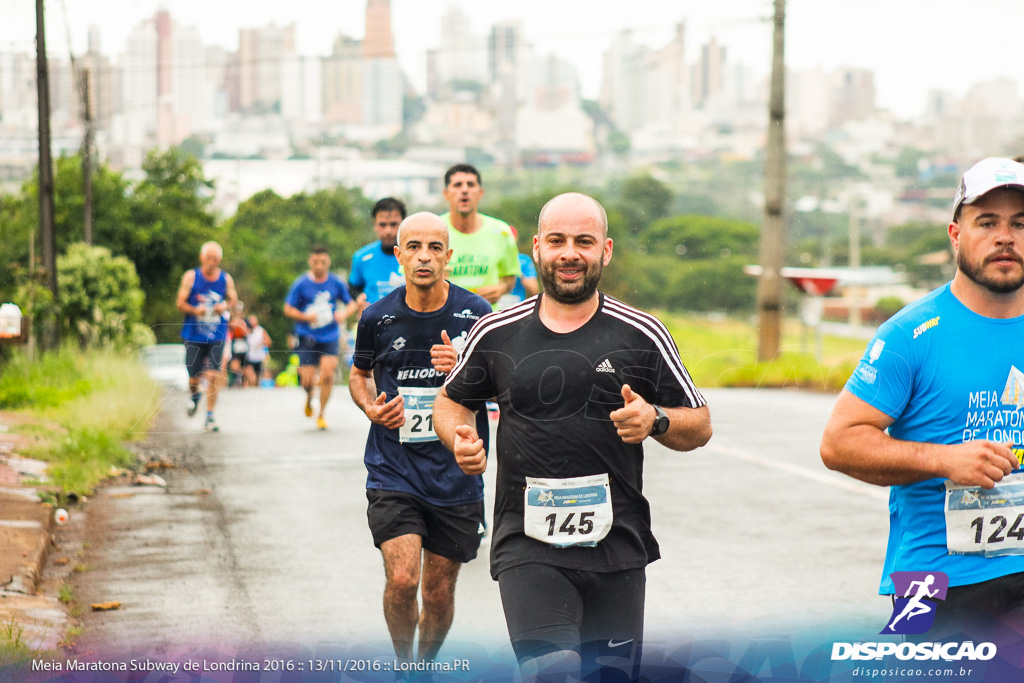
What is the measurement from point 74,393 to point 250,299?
1734cm

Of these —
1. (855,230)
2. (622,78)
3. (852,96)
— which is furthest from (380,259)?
(852,96)

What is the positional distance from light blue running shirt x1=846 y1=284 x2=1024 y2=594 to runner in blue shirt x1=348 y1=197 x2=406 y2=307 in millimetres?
4791

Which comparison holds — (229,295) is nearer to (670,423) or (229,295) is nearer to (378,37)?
(378,37)

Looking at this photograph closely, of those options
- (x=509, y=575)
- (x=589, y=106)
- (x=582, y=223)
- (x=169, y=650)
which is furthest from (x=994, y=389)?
(x=589, y=106)

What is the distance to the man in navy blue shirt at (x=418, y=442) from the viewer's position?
4770mm

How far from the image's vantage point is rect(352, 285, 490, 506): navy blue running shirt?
482 centimetres

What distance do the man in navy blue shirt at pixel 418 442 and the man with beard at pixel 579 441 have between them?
3.86 feet

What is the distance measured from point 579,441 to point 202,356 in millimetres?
5101

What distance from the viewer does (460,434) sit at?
3535mm

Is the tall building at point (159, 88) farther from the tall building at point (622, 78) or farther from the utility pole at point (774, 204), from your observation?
the utility pole at point (774, 204)

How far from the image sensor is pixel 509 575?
355cm

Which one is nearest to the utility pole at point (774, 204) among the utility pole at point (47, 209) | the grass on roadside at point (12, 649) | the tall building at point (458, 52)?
the tall building at point (458, 52)

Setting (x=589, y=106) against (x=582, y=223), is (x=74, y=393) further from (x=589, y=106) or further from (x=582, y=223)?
(x=582, y=223)

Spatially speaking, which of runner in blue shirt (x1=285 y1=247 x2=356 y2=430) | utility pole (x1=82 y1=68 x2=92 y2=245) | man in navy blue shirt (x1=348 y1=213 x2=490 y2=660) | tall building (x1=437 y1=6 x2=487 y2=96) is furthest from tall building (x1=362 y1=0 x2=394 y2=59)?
utility pole (x1=82 y1=68 x2=92 y2=245)
